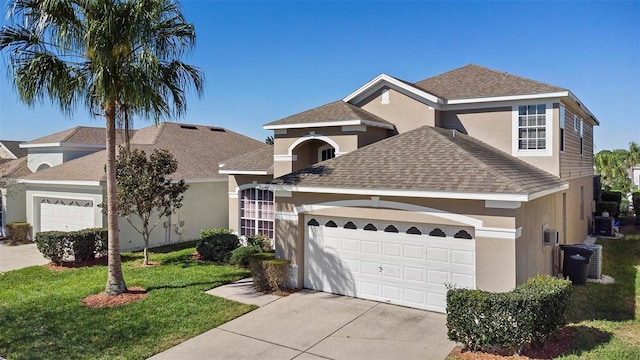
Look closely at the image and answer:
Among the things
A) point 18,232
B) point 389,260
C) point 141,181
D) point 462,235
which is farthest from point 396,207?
point 18,232

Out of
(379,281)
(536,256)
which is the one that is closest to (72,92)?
(379,281)

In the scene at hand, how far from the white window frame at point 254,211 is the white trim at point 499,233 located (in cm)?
1045

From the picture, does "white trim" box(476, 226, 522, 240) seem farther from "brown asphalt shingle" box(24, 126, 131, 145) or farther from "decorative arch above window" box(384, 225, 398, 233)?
"brown asphalt shingle" box(24, 126, 131, 145)

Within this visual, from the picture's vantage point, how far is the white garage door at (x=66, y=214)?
18.7m

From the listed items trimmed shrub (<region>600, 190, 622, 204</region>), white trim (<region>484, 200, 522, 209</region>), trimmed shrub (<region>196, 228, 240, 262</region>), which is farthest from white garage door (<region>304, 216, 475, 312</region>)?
trimmed shrub (<region>600, 190, 622, 204</region>)

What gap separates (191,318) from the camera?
9.88 meters

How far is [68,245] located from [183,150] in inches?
362

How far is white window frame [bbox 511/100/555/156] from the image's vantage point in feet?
46.2

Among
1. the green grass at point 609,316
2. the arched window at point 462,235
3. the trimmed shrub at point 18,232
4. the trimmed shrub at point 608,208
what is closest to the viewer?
the green grass at point 609,316

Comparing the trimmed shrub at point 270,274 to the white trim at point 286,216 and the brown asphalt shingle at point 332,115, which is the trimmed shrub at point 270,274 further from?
the brown asphalt shingle at point 332,115

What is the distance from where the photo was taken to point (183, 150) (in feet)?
77.8

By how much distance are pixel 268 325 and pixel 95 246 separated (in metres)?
10.1

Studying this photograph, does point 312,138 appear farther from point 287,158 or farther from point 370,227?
point 370,227

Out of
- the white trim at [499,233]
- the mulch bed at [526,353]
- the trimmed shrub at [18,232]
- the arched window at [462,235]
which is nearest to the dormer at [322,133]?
the arched window at [462,235]
